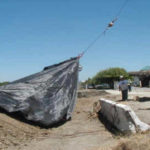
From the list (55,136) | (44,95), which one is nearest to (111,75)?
(44,95)

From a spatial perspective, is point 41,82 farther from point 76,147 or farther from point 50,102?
point 76,147

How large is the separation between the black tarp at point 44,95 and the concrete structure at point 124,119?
1.99m

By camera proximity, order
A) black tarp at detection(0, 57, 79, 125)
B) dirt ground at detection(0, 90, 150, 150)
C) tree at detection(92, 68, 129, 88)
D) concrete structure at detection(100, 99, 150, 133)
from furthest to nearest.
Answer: tree at detection(92, 68, 129, 88) < black tarp at detection(0, 57, 79, 125) < dirt ground at detection(0, 90, 150, 150) < concrete structure at detection(100, 99, 150, 133)

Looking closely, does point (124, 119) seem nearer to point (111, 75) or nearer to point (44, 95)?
point (44, 95)

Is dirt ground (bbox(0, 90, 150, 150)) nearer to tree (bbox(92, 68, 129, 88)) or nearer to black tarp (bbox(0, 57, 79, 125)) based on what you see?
black tarp (bbox(0, 57, 79, 125))

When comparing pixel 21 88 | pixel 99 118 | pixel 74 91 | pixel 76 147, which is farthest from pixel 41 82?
pixel 76 147

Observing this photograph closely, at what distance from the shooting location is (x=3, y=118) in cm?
866

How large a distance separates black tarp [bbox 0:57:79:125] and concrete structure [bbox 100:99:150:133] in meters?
1.99

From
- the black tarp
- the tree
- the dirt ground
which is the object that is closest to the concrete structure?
the dirt ground

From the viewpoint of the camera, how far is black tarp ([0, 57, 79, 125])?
9.47 metres

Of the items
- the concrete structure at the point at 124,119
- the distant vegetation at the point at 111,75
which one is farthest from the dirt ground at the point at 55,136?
the distant vegetation at the point at 111,75

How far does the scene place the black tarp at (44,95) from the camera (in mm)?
9469

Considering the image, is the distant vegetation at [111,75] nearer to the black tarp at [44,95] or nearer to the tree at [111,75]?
the tree at [111,75]

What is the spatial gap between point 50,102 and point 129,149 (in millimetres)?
5617
